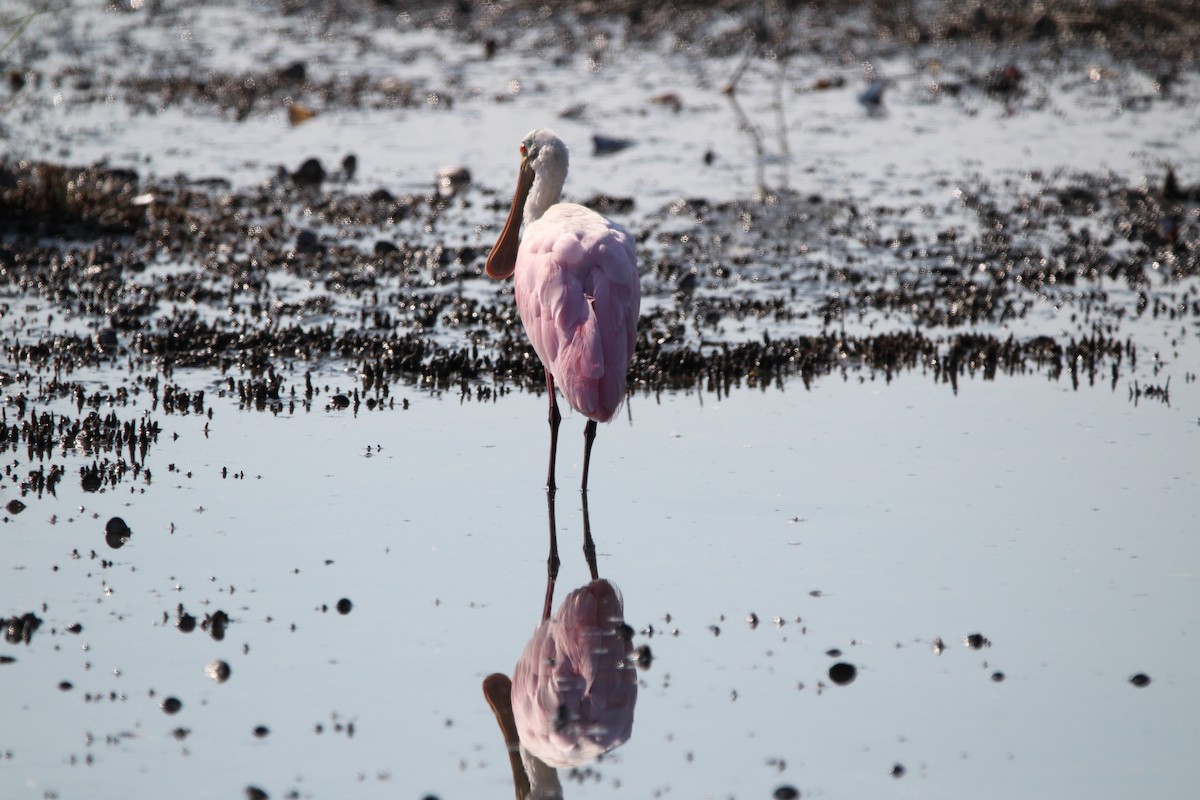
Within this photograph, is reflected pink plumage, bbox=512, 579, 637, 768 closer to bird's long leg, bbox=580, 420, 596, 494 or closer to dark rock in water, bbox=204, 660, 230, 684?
dark rock in water, bbox=204, 660, 230, 684

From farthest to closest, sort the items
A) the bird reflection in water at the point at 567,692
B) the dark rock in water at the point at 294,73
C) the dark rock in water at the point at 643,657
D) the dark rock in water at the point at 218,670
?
the dark rock in water at the point at 294,73 < the dark rock in water at the point at 643,657 < the dark rock in water at the point at 218,670 < the bird reflection in water at the point at 567,692

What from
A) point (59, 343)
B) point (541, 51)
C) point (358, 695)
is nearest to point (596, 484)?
point (358, 695)

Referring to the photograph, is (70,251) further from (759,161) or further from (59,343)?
(759,161)

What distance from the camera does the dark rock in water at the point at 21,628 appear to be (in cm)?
630

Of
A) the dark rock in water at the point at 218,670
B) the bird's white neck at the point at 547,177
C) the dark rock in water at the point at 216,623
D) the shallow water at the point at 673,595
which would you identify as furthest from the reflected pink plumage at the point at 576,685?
the bird's white neck at the point at 547,177

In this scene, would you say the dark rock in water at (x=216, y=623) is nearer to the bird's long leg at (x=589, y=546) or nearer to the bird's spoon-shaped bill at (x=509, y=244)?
the bird's long leg at (x=589, y=546)

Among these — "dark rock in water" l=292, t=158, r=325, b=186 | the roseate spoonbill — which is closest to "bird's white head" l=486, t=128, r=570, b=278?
the roseate spoonbill

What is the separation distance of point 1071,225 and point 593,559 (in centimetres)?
903

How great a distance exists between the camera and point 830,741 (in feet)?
18.1

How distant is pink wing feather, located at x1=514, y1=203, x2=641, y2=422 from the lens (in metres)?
7.52

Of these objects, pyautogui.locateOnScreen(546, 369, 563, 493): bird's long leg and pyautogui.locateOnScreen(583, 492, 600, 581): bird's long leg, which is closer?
pyautogui.locateOnScreen(583, 492, 600, 581): bird's long leg

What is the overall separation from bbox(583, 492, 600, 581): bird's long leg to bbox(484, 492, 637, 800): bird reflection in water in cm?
25

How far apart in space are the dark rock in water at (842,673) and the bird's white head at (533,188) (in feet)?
13.8

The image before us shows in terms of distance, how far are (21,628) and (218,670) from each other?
0.94m
